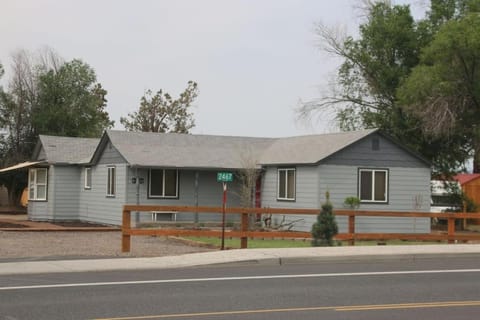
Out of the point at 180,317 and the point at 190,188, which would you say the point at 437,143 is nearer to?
the point at 190,188

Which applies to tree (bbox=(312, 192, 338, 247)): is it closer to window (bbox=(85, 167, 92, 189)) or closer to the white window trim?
the white window trim

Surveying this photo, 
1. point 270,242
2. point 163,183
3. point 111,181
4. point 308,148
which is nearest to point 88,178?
point 111,181

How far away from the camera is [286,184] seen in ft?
99.5

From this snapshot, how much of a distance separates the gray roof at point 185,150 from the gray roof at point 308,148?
769mm

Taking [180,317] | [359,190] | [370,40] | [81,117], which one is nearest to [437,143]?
[370,40]

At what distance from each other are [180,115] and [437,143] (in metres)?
31.3

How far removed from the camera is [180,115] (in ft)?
210

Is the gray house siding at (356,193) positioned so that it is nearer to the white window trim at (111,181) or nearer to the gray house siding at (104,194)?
the gray house siding at (104,194)

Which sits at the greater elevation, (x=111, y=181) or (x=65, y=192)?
(x=111, y=181)

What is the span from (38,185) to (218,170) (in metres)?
9.15

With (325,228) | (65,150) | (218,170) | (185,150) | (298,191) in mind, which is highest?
(65,150)

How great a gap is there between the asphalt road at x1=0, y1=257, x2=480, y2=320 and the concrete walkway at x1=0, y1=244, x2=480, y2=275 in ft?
1.48

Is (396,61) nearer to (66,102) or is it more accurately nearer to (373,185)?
(373,185)

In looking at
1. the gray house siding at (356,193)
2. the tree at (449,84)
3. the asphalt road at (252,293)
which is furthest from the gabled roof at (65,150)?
the asphalt road at (252,293)
